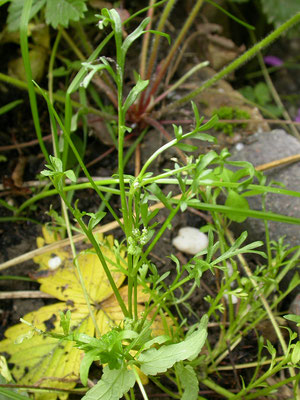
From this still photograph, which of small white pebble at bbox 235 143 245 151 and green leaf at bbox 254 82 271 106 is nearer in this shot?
small white pebble at bbox 235 143 245 151

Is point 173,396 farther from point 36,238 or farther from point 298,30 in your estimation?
point 298,30

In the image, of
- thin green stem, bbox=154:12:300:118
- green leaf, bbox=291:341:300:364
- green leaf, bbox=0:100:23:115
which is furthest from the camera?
green leaf, bbox=0:100:23:115

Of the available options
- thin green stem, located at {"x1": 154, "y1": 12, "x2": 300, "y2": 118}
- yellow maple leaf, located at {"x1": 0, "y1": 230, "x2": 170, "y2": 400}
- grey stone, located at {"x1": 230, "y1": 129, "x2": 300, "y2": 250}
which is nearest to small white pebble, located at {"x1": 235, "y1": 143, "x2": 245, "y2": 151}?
grey stone, located at {"x1": 230, "y1": 129, "x2": 300, "y2": 250}

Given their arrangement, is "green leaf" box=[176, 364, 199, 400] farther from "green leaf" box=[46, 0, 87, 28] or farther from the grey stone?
"green leaf" box=[46, 0, 87, 28]

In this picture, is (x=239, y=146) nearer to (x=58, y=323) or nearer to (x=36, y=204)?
(x=36, y=204)

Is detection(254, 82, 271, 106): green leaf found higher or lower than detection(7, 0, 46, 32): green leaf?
lower

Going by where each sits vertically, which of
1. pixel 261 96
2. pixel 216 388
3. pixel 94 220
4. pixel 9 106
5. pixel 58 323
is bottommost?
pixel 216 388

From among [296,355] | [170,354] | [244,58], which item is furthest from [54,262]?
[244,58]
